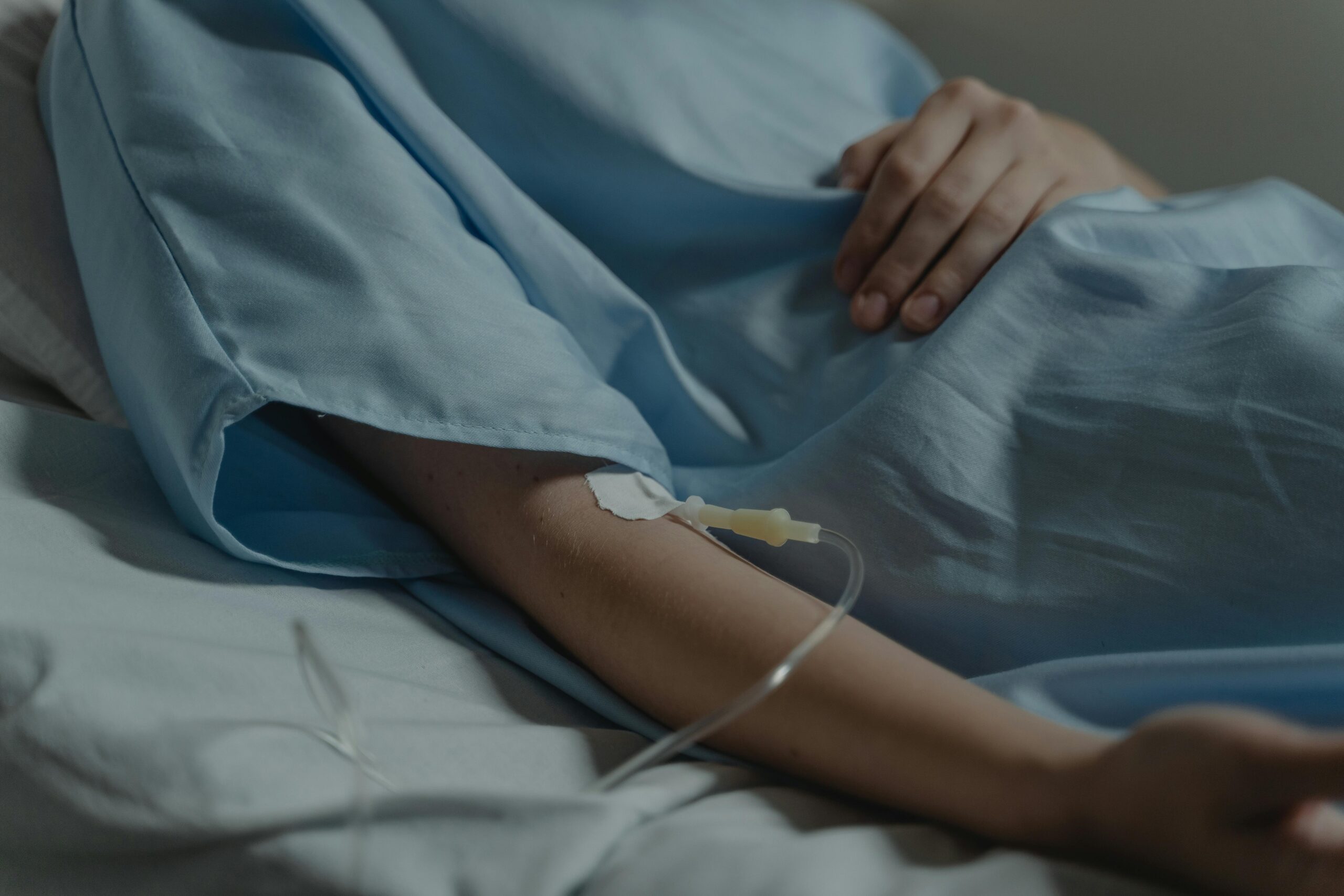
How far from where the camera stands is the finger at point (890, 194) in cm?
73

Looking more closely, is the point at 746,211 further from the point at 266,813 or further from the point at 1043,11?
the point at 1043,11

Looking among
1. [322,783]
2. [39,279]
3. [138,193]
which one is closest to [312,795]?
[322,783]

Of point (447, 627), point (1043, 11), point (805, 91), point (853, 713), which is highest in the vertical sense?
point (1043, 11)

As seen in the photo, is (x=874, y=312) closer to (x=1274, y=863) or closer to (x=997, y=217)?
(x=997, y=217)

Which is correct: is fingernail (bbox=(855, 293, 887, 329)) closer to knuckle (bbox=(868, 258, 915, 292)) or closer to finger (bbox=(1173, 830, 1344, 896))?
knuckle (bbox=(868, 258, 915, 292))

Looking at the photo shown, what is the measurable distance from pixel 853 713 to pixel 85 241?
61cm

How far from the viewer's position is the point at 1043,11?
137 cm

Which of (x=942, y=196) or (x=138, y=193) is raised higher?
(x=942, y=196)

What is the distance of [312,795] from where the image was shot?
0.40 meters

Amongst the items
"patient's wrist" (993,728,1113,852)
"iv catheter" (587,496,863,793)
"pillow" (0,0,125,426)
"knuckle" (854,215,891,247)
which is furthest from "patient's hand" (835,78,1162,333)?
"pillow" (0,0,125,426)

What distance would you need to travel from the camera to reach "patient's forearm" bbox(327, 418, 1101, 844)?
0.42 meters

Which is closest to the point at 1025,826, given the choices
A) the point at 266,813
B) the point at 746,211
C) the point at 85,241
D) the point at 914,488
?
the point at 914,488

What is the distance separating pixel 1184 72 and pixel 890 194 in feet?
2.69

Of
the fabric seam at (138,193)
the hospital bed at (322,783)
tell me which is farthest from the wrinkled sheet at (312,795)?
the fabric seam at (138,193)
